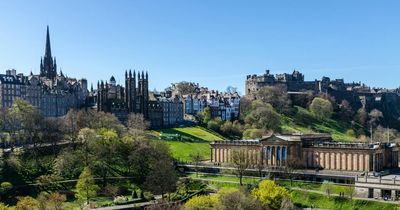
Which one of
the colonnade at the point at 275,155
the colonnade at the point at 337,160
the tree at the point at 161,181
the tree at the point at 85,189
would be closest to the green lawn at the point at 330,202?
the colonnade at the point at 337,160

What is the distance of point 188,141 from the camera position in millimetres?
126938

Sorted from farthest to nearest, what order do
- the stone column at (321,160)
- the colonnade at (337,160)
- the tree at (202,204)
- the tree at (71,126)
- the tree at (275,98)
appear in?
1. the tree at (275,98)
2. the tree at (71,126)
3. the stone column at (321,160)
4. the colonnade at (337,160)
5. the tree at (202,204)

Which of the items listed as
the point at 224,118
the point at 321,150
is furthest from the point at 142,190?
the point at 224,118

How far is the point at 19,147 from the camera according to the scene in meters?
97.1

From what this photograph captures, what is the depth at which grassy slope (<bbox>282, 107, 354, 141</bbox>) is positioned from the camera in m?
160

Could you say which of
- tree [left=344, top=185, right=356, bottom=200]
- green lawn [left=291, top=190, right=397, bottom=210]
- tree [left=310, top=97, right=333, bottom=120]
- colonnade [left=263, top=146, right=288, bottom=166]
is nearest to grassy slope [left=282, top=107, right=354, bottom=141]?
tree [left=310, top=97, right=333, bottom=120]

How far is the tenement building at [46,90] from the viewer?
131m

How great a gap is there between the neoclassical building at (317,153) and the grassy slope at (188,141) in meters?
11.0

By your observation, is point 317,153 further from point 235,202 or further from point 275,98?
point 275,98

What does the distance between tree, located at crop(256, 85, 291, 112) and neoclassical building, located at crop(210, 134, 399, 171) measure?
233 ft

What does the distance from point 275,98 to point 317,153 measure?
84.7m

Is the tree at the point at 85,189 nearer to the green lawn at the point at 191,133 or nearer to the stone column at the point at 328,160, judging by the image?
the stone column at the point at 328,160

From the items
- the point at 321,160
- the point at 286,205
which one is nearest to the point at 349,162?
the point at 321,160

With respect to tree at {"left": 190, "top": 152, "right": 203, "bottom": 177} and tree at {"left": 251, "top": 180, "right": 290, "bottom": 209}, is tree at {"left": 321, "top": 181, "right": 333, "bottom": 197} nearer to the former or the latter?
tree at {"left": 251, "top": 180, "right": 290, "bottom": 209}
